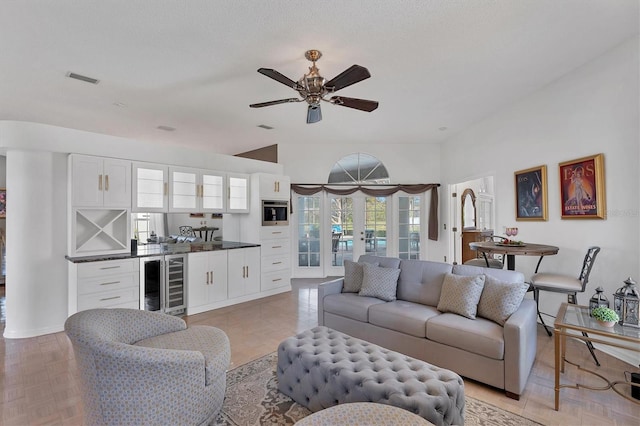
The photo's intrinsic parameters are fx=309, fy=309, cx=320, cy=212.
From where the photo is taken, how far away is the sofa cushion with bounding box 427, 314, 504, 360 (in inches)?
93.3

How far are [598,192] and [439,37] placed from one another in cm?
232

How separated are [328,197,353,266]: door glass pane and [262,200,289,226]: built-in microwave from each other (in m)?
1.53

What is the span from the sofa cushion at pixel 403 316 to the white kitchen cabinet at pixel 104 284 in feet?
9.86

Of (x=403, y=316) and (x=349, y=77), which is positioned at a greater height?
(x=349, y=77)

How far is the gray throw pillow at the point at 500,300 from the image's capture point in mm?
2576

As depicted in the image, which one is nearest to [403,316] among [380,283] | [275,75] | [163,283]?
[380,283]

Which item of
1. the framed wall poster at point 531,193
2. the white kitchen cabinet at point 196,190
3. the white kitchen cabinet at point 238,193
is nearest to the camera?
the framed wall poster at point 531,193

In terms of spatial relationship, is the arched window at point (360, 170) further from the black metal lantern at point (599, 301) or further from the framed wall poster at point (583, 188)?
the black metal lantern at point (599, 301)

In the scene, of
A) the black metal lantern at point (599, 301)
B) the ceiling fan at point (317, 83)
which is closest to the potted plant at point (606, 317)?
the black metal lantern at point (599, 301)

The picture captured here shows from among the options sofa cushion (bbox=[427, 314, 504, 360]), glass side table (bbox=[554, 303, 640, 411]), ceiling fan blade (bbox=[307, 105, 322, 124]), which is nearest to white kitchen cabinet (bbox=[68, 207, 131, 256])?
ceiling fan blade (bbox=[307, 105, 322, 124])

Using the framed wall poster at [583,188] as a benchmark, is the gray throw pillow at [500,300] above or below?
below

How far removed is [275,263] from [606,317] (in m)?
4.36

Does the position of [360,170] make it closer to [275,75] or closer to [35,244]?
[275,75]

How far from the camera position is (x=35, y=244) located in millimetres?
3631
